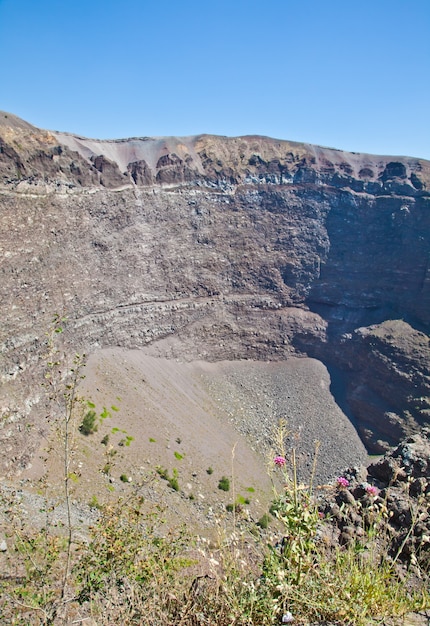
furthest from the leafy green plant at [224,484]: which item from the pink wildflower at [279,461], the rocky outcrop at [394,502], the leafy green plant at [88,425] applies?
the pink wildflower at [279,461]

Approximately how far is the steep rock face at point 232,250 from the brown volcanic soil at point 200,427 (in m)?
2.51

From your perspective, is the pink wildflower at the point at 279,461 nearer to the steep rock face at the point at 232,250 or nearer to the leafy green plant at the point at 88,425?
the leafy green plant at the point at 88,425

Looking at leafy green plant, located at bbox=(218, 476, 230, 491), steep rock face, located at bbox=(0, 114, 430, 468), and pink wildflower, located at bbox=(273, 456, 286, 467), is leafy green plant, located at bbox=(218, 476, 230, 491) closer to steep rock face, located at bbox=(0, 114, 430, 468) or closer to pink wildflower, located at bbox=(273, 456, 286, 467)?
steep rock face, located at bbox=(0, 114, 430, 468)

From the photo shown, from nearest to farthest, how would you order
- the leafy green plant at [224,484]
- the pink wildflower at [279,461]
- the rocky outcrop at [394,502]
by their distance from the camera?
the pink wildflower at [279,461], the rocky outcrop at [394,502], the leafy green plant at [224,484]

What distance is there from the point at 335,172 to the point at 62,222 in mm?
33111

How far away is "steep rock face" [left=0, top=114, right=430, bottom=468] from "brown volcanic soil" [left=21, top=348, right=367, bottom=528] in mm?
2513

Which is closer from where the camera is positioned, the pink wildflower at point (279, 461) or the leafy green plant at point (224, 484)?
the pink wildflower at point (279, 461)

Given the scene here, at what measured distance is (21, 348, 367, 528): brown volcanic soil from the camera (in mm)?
26172

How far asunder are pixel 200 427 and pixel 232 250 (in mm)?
20580

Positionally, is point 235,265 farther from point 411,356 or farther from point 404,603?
point 404,603

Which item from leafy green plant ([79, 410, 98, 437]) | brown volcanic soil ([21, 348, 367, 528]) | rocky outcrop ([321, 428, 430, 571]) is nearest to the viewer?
rocky outcrop ([321, 428, 430, 571])

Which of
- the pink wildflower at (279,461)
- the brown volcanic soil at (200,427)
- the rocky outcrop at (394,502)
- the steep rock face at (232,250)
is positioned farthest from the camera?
the steep rock face at (232,250)

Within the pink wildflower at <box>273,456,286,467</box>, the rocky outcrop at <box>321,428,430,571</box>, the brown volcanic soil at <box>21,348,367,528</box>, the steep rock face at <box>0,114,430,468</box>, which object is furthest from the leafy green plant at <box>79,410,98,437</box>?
the pink wildflower at <box>273,456,286,467</box>

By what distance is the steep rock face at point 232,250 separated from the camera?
3512 cm
